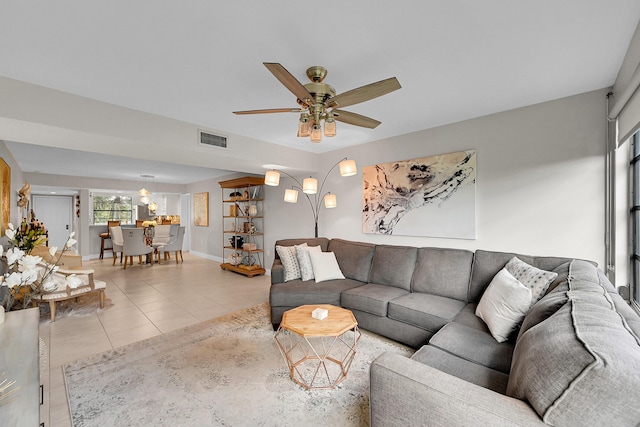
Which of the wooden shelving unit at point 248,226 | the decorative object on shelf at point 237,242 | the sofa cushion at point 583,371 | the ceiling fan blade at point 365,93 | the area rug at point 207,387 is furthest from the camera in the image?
the decorative object on shelf at point 237,242

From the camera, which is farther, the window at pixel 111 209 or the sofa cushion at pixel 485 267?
the window at pixel 111 209

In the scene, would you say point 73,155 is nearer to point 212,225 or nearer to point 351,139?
point 212,225

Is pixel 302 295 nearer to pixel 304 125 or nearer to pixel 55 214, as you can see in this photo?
pixel 304 125

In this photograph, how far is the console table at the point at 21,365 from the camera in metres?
0.85

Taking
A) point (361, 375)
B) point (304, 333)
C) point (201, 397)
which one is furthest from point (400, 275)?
point (201, 397)

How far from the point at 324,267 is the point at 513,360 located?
2.32m

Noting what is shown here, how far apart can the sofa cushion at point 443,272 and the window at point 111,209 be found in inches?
425

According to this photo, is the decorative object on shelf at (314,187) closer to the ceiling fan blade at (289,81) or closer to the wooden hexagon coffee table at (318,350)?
the ceiling fan blade at (289,81)

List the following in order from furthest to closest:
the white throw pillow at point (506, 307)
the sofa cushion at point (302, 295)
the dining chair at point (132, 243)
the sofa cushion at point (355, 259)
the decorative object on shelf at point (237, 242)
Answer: the dining chair at point (132, 243), the decorative object on shelf at point (237, 242), the sofa cushion at point (355, 259), the sofa cushion at point (302, 295), the white throw pillow at point (506, 307)

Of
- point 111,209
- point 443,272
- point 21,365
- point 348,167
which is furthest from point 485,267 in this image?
point 111,209

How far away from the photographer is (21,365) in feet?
3.72

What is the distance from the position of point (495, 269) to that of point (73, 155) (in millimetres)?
6660

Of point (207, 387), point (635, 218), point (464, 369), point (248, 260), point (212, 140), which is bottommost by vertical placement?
point (207, 387)

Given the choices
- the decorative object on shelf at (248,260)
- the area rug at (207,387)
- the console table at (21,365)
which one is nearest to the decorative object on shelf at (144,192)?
the decorative object on shelf at (248,260)
